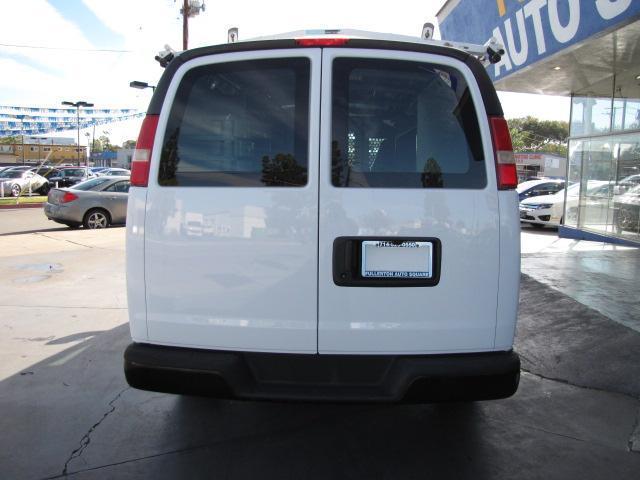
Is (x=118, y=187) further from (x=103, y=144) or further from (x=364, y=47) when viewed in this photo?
(x=103, y=144)

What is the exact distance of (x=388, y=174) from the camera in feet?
8.35

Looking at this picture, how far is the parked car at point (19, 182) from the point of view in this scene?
2509cm

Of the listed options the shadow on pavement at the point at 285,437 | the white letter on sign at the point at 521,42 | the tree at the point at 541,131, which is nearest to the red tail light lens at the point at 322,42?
the shadow on pavement at the point at 285,437

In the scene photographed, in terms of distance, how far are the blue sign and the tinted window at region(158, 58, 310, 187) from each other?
5.52 m

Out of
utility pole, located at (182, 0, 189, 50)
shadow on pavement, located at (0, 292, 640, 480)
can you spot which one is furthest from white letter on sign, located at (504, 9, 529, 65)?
utility pole, located at (182, 0, 189, 50)

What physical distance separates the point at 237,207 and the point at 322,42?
913mm

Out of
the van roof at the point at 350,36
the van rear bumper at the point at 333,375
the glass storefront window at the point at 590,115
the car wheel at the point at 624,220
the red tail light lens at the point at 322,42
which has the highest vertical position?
the glass storefront window at the point at 590,115

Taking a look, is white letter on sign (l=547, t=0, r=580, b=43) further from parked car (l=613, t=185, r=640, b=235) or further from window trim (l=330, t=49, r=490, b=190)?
window trim (l=330, t=49, r=490, b=190)

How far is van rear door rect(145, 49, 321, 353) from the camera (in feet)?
8.22

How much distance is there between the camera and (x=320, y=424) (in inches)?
136

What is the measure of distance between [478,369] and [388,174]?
3.39 feet

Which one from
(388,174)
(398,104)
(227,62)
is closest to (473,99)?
(398,104)

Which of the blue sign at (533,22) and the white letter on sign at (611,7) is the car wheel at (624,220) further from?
the white letter on sign at (611,7)

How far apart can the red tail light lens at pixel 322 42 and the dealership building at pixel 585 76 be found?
5158mm
